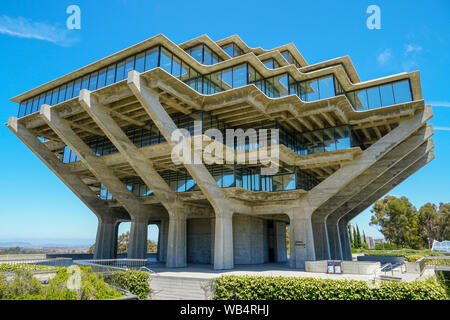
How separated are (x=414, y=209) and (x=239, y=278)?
2659 inches

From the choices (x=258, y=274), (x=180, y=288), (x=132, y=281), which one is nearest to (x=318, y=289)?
(x=180, y=288)

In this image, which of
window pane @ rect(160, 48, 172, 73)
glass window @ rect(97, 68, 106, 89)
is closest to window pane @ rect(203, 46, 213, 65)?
window pane @ rect(160, 48, 172, 73)

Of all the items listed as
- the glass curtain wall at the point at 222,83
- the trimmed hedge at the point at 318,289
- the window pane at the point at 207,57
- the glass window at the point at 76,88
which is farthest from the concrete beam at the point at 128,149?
the trimmed hedge at the point at 318,289

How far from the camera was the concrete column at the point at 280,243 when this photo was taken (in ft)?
124

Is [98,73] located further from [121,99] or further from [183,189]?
[183,189]

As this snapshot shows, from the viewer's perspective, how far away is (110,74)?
2405 centimetres

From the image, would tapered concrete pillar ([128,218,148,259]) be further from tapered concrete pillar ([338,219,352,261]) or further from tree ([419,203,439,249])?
tree ([419,203,439,249])

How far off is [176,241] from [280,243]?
16681mm

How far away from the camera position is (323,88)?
26.8 metres

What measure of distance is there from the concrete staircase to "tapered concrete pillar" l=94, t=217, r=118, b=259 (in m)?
17.9

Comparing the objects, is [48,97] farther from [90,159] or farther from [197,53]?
[197,53]

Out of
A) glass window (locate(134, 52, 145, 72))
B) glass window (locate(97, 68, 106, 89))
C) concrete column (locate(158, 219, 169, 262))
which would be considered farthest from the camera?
concrete column (locate(158, 219, 169, 262))

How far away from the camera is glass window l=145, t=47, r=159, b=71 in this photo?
70.6 feet
